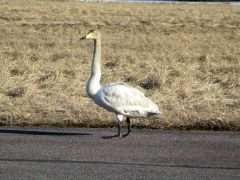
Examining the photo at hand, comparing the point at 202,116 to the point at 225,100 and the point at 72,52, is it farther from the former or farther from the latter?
the point at 72,52

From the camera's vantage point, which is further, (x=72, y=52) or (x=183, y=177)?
(x=72, y=52)

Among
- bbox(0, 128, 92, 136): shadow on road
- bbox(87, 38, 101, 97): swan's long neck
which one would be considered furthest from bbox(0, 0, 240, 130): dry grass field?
bbox(87, 38, 101, 97): swan's long neck

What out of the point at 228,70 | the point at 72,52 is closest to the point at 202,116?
the point at 228,70

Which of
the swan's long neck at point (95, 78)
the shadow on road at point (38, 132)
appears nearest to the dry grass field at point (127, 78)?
the shadow on road at point (38, 132)

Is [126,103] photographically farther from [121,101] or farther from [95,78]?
[95,78]

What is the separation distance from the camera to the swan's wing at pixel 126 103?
894cm

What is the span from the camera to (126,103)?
354 inches

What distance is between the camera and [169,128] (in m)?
9.58

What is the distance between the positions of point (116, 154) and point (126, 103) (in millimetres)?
1383

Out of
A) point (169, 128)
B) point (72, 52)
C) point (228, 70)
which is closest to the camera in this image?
point (169, 128)

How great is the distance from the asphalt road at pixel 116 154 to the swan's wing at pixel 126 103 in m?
0.31

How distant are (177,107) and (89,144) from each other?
311cm

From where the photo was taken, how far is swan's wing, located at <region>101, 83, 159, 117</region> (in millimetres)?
8938

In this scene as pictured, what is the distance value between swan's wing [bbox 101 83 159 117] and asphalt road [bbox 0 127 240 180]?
31 cm
